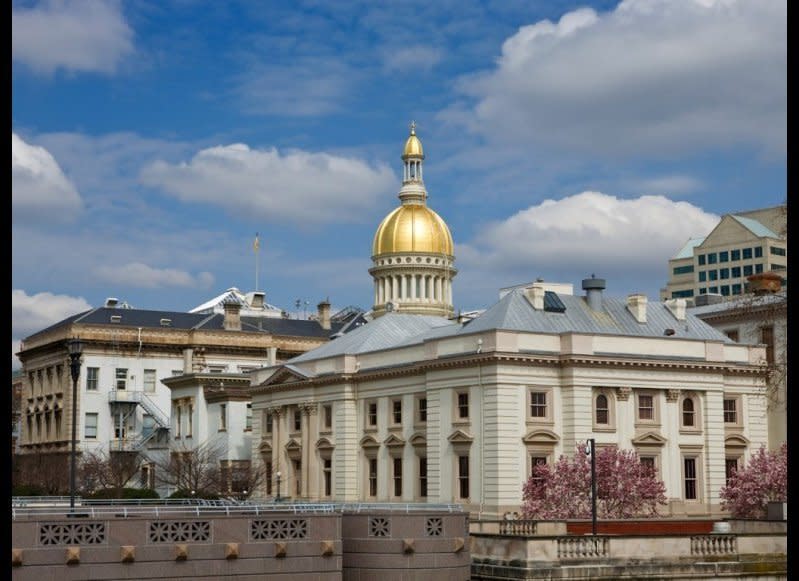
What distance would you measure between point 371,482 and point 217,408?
27291mm

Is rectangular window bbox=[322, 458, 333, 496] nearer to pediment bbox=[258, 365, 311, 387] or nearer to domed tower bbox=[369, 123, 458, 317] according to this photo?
pediment bbox=[258, 365, 311, 387]

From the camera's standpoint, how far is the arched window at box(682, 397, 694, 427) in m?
69.2

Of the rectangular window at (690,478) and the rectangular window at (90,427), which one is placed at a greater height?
the rectangular window at (90,427)

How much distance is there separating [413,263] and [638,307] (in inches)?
1841

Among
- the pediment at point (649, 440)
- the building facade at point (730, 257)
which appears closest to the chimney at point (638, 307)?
the pediment at point (649, 440)

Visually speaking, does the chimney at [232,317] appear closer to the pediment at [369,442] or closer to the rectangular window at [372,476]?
the pediment at [369,442]

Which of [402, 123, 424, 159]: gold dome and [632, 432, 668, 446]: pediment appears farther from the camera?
[402, 123, 424, 159]: gold dome

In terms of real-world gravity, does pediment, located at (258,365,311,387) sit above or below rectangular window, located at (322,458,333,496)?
→ above

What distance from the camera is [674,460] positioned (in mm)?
68312

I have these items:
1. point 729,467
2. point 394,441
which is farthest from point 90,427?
point 729,467

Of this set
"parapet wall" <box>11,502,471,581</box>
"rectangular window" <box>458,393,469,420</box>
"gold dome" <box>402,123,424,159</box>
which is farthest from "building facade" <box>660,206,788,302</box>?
"parapet wall" <box>11,502,471,581</box>

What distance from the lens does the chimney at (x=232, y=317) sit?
4751 inches

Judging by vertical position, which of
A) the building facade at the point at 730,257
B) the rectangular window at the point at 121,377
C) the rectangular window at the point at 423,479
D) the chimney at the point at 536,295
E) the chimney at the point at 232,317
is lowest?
the rectangular window at the point at 423,479

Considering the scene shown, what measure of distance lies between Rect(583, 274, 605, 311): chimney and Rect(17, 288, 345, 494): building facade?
1734 inches
